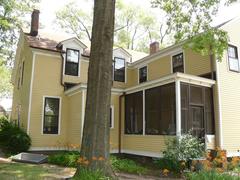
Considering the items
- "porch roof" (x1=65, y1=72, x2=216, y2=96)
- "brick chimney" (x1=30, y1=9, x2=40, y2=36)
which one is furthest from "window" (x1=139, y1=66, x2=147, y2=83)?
"brick chimney" (x1=30, y1=9, x2=40, y2=36)

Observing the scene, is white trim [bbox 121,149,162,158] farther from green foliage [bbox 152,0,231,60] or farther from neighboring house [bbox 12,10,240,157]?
green foliage [bbox 152,0,231,60]

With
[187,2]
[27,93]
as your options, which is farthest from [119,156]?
[187,2]

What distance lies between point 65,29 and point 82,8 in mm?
3409

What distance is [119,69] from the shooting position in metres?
19.3

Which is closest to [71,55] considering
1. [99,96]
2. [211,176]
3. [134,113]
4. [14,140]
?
[134,113]

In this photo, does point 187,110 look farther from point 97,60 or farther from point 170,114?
point 97,60

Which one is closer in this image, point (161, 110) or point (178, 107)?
point (178, 107)

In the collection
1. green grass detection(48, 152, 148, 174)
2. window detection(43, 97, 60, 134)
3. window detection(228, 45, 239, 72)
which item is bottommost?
green grass detection(48, 152, 148, 174)

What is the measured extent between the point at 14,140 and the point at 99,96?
9449 mm

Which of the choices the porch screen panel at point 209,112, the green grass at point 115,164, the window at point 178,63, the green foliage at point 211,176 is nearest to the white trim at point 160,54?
the window at point 178,63

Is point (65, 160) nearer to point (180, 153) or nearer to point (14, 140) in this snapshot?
point (14, 140)

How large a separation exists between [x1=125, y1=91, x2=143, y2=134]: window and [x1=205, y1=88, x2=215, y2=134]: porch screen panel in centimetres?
330

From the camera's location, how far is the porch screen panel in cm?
1266

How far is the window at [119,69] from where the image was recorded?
19.1 m
